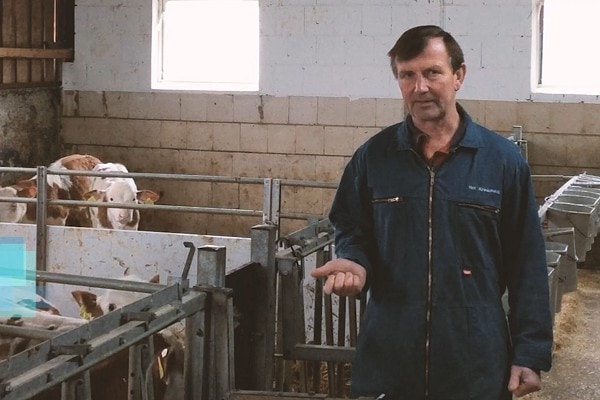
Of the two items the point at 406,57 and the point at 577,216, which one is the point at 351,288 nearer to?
the point at 406,57

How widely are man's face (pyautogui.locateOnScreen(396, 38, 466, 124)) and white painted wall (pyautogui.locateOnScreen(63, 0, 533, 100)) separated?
23.7ft

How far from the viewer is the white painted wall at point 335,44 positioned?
922 cm

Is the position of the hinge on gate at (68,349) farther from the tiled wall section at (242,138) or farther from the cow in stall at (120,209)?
the tiled wall section at (242,138)

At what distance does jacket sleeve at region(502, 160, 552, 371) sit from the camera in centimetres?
225

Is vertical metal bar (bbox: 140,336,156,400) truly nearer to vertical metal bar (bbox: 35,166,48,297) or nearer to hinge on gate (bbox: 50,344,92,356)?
hinge on gate (bbox: 50,344,92,356)

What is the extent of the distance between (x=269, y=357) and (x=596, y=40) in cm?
720

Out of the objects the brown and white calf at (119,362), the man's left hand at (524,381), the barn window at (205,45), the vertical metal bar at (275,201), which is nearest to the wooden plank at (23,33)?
the barn window at (205,45)

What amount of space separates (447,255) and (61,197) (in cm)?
752

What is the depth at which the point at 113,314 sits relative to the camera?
7.02ft

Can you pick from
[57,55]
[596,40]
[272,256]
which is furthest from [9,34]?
[272,256]

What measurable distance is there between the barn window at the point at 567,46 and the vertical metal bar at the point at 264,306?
6837 mm

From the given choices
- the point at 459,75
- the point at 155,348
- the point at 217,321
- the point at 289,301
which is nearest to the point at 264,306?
the point at 289,301

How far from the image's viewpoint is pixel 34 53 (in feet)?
33.6

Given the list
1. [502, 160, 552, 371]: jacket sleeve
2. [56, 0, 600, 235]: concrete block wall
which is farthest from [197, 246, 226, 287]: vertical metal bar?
[56, 0, 600, 235]: concrete block wall
